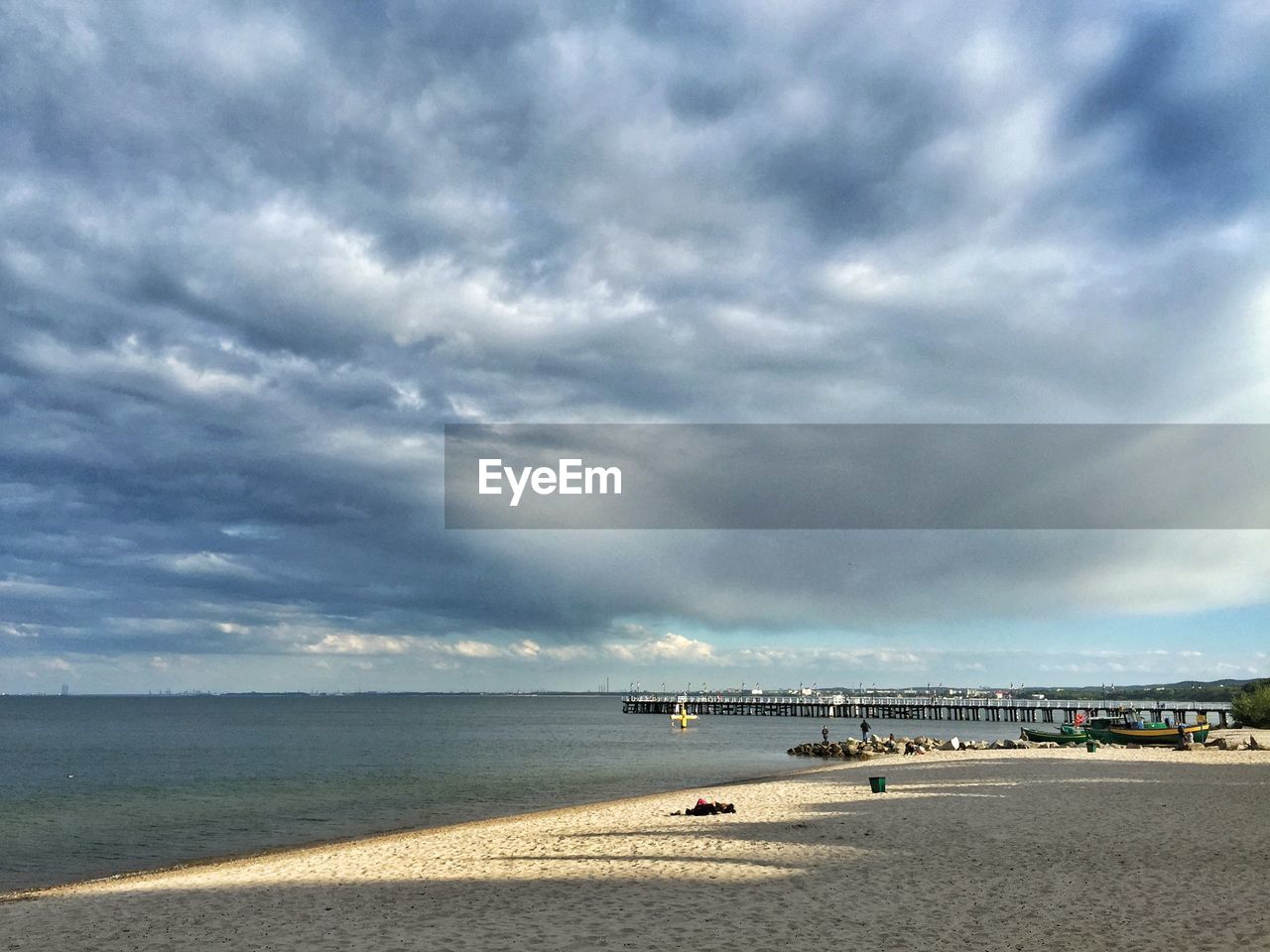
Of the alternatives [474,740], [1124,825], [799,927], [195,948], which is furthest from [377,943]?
[474,740]

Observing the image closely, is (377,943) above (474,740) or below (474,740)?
above

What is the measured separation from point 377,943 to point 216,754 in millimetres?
65316

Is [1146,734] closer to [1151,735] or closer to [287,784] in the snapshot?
[1151,735]

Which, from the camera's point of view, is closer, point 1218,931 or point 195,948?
point 1218,931

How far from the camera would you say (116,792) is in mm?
43406

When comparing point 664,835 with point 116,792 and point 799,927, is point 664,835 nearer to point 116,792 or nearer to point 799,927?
point 799,927

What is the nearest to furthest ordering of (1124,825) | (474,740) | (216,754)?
(1124,825) → (216,754) → (474,740)

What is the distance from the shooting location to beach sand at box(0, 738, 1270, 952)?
37.2 ft

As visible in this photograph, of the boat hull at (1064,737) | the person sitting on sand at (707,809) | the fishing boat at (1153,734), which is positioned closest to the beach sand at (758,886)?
the person sitting on sand at (707,809)

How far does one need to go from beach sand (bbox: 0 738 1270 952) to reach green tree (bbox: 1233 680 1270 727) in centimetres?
Result: 4986

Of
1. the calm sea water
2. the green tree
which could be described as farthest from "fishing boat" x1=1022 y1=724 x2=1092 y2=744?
the green tree

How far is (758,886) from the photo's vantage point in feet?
46.1

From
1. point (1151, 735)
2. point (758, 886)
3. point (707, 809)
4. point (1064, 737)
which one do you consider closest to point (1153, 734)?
point (1151, 735)

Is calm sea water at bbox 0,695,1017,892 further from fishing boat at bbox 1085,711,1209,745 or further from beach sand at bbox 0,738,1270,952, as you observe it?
fishing boat at bbox 1085,711,1209,745
